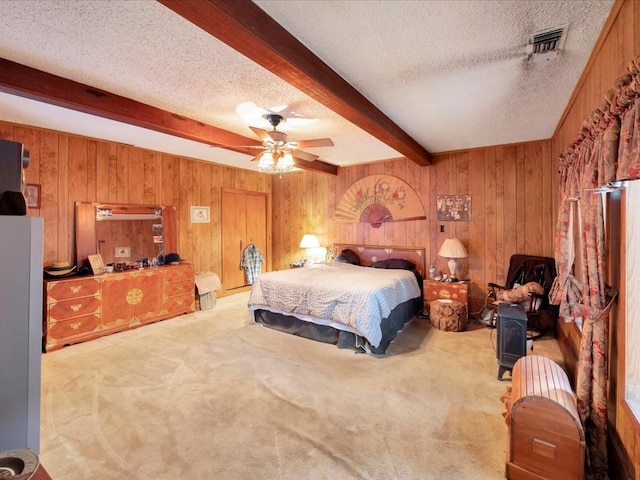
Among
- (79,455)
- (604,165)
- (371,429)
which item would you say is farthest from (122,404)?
(604,165)

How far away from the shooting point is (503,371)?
270 centimetres

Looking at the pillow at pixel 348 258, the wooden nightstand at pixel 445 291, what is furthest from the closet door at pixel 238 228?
the wooden nightstand at pixel 445 291

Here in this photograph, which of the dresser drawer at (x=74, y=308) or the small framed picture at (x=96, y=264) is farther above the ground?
the small framed picture at (x=96, y=264)

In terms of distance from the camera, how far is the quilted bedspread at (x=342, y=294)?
322cm

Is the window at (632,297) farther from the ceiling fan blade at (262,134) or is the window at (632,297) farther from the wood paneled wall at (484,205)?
the wood paneled wall at (484,205)

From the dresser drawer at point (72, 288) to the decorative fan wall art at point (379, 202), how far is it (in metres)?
3.90

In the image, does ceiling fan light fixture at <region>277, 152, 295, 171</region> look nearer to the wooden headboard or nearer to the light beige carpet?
the light beige carpet

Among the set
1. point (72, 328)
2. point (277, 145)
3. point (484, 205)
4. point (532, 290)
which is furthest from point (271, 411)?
point (484, 205)

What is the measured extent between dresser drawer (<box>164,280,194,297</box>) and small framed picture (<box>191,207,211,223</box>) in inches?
45.6

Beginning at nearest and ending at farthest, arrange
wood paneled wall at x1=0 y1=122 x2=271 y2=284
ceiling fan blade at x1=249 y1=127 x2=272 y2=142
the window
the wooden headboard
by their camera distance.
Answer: the window, ceiling fan blade at x1=249 y1=127 x2=272 y2=142, wood paneled wall at x1=0 y1=122 x2=271 y2=284, the wooden headboard

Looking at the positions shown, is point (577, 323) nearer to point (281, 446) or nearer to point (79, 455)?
point (281, 446)

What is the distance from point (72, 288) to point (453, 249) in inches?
189

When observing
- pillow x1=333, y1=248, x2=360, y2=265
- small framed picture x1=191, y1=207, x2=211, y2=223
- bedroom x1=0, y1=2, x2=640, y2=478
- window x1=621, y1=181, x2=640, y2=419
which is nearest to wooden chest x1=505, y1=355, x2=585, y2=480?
window x1=621, y1=181, x2=640, y2=419

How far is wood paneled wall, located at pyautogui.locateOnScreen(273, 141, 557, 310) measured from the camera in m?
4.11
